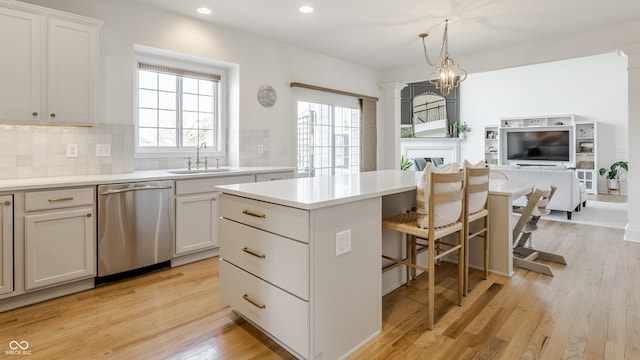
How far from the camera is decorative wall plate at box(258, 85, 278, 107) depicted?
434 cm

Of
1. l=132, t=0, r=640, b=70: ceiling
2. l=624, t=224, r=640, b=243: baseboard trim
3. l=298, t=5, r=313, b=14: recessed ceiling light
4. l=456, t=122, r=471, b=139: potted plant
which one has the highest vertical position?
l=132, t=0, r=640, b=70: ceiling

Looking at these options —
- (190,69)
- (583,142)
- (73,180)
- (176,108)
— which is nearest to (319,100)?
(190,69)

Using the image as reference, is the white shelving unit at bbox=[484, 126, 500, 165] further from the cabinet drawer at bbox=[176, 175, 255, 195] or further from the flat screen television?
the cabinet drawer at bbox=[176, 175, 255, 195]

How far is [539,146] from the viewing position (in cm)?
912

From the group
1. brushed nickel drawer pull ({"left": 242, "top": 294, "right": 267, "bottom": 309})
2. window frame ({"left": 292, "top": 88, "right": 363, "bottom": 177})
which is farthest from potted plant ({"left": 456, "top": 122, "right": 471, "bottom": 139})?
brushed nickel drawer pull ({"left": 242, "top": 294, "right": 267, "bottom": 309})

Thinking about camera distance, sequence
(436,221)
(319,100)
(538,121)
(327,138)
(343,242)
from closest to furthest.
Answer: (343,242)
(436,221)
(319,100)
(327,138)
(538,121)

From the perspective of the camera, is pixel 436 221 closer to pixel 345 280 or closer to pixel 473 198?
pixel 473 198

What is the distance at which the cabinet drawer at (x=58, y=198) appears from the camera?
234 centimetres

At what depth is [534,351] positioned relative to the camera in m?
1.83

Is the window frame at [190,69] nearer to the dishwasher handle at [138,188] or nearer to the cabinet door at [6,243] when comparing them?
the dishwasher handle at [138,188]

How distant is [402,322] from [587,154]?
358 inches

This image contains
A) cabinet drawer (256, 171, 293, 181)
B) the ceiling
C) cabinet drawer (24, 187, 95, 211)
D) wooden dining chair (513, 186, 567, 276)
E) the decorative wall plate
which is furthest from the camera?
the decorative wall plate

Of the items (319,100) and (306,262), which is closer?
(306,262)

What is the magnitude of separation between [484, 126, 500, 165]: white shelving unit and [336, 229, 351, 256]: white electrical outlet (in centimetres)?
926
